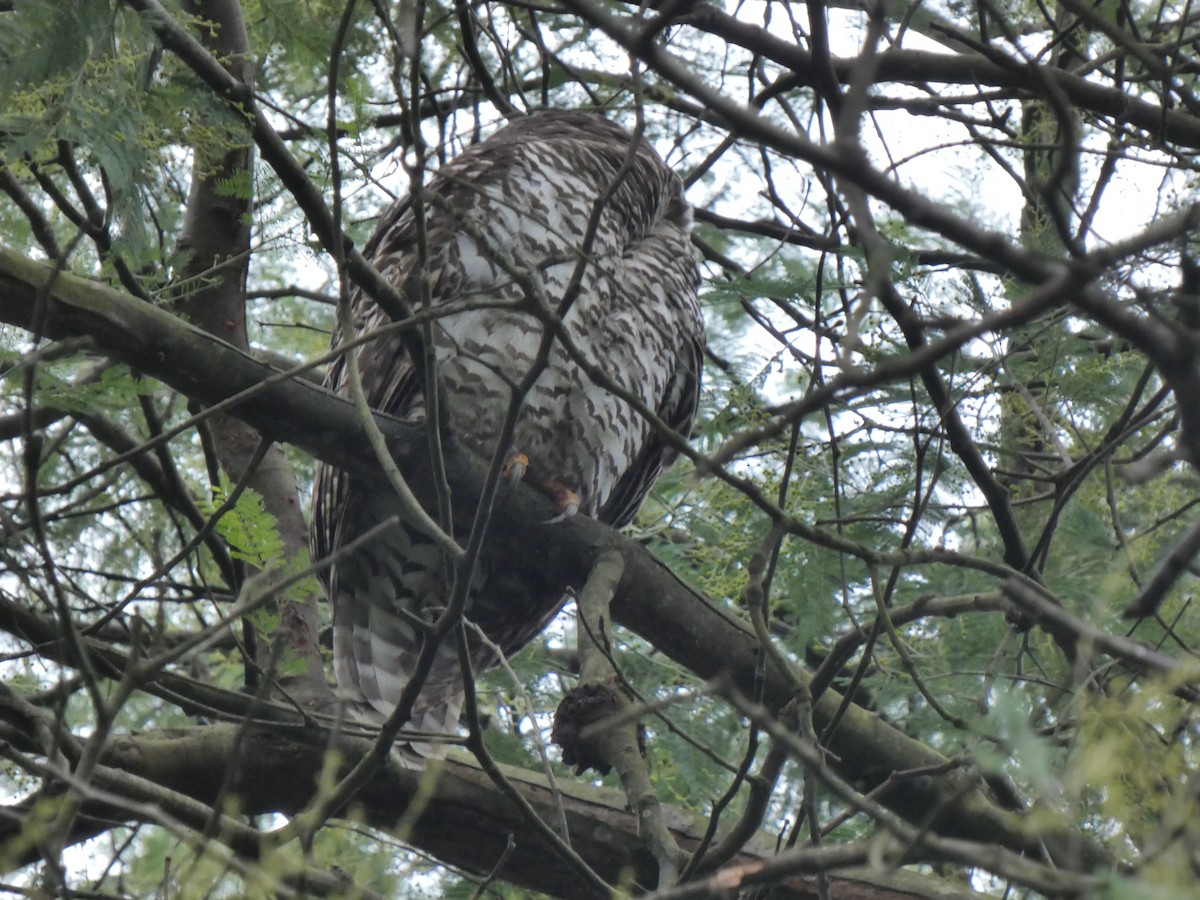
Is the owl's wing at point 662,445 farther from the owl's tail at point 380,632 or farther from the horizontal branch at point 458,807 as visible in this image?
the horizontal branch at point 458,807

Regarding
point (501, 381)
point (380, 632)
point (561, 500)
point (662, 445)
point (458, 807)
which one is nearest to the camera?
point (458, 807)

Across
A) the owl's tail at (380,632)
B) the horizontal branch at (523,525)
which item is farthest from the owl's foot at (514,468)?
the owl's tail at (380,632)

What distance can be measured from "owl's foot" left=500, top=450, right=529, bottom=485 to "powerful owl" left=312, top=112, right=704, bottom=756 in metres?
0.09

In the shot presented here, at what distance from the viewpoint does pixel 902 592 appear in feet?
13.9

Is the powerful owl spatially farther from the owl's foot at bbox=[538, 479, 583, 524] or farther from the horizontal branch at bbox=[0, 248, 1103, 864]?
the horizontal branch at bbox=[0, 248, 1103, 864]

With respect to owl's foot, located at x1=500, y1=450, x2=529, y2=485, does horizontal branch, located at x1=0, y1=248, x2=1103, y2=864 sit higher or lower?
lower

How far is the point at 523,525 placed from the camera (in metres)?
3.25

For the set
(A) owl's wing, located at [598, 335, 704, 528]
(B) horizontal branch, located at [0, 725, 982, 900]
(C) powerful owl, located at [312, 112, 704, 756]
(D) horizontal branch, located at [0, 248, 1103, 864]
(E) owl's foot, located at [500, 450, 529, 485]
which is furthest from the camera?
(A) owl's wing, located at [598, 335, 704, 528]

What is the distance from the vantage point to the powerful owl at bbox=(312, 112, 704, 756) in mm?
3611

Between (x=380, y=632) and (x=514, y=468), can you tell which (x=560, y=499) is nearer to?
(x=514, y=468)

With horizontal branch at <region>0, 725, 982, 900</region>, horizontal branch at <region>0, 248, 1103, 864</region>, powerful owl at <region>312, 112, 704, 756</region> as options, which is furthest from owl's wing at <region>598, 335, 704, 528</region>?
horizontal branch at <region>0, 725, 982, 900</region>

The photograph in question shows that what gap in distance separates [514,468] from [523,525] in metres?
0.15

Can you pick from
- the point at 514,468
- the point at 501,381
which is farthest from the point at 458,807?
the point at 501,381

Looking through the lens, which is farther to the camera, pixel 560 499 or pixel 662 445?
pixel 662 445
